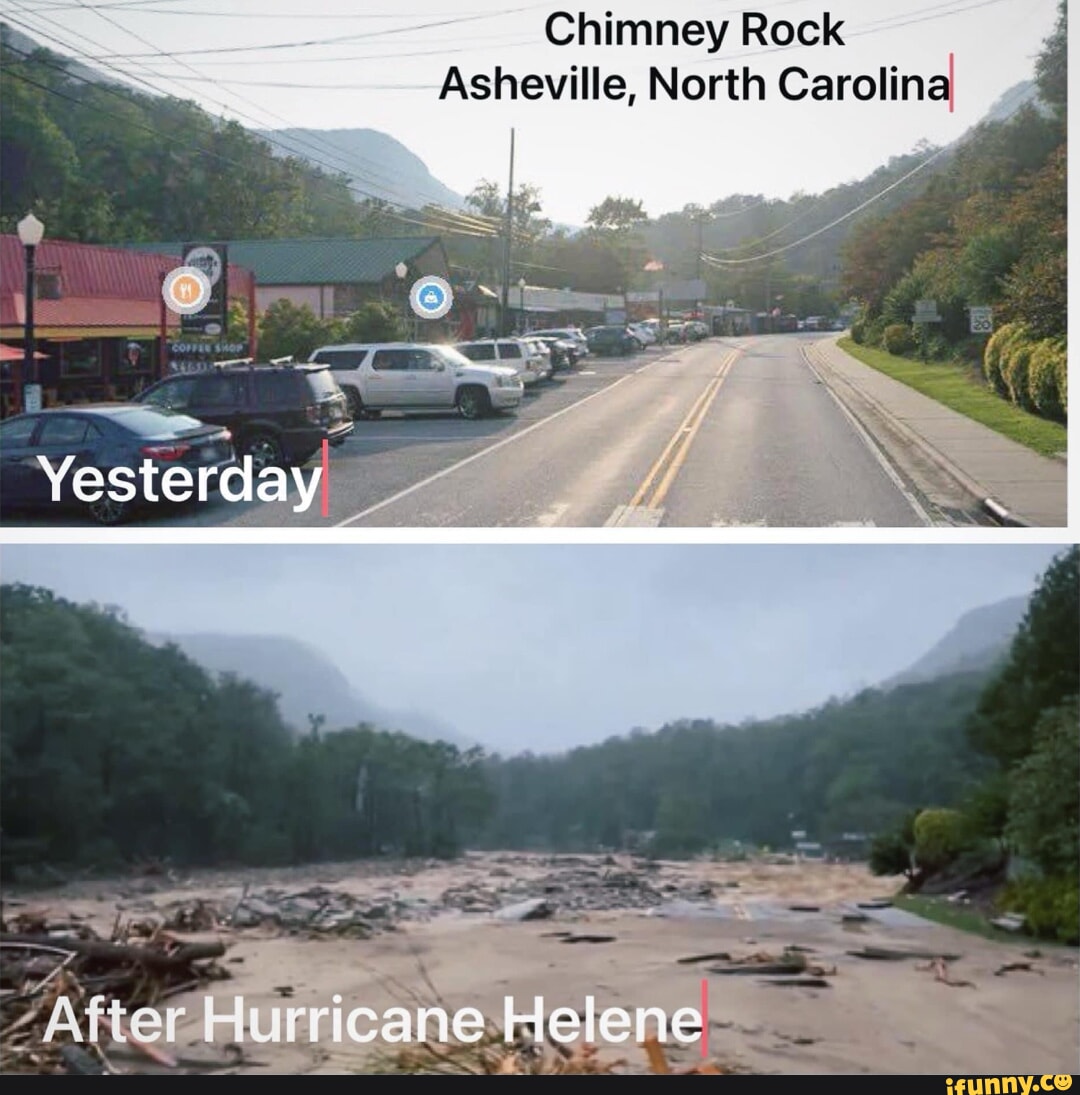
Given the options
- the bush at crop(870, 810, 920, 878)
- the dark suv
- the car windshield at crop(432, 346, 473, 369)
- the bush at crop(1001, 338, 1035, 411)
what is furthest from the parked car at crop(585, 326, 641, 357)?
the bush at crop(870, 810, 920, 878)

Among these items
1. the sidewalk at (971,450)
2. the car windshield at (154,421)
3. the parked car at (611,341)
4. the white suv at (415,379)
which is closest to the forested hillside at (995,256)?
the sidewalk at (971,450)

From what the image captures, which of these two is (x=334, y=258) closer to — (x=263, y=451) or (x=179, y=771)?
(x=263, y=451)

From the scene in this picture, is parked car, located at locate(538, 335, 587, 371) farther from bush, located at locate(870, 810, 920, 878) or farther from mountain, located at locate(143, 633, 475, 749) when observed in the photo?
bush, located at locate(870, 810, 920, 878)

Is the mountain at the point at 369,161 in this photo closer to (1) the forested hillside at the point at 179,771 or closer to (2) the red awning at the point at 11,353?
(2) the red awning at the point at 11,353

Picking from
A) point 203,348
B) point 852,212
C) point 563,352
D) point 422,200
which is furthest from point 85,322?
point 852,212

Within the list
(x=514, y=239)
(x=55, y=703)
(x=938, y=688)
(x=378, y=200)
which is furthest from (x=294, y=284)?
(x=938, y=688)

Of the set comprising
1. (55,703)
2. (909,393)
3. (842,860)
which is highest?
(909,393)

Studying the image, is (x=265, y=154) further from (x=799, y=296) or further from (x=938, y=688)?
(x=938, y=688)
